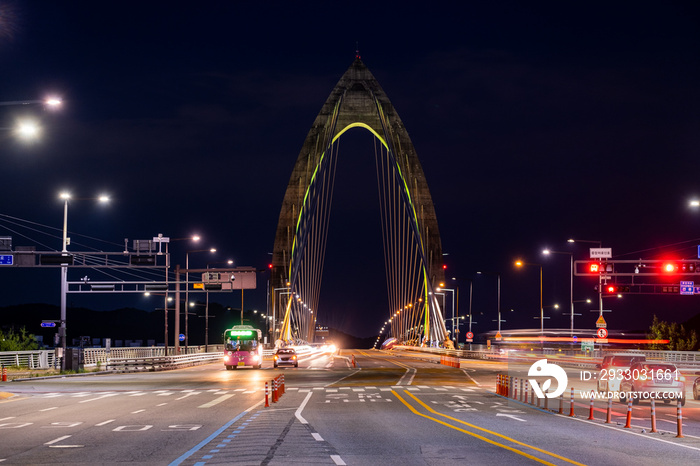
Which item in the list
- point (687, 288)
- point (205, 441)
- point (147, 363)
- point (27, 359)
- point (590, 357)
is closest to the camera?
point (205, 441)

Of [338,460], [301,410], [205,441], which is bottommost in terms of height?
[301,410]

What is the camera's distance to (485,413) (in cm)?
2664

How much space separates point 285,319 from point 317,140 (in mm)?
25445

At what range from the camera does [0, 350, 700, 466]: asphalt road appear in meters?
16.2

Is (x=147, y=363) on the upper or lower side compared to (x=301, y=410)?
lower

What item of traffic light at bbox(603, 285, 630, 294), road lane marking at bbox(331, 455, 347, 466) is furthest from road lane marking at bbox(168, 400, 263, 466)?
traffic light at bbox(603, 285, 630, 294)

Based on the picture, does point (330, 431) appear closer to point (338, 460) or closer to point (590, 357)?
point (338, 460)

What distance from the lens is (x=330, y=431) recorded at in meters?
21.2

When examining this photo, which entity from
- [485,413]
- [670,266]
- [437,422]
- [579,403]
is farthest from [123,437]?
[670,266]

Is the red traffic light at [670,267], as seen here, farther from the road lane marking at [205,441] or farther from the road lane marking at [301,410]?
the road lane marking at [205,441]

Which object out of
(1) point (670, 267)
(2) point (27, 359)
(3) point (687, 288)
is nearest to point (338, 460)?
(1) point (670, 267)

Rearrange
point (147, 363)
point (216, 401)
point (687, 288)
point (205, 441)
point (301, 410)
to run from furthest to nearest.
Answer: point (687, 288) → point (147, 363) → point (216, 401) → point (301, 410) → point (205, 441)

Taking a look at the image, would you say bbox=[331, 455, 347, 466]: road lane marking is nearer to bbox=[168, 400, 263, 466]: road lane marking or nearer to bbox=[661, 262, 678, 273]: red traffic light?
bbox=[168, 400, 263, 466]: road lane marking

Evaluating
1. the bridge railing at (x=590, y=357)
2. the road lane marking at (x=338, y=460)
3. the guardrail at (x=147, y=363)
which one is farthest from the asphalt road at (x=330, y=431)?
the bridge railing at (x=590, y=357)
